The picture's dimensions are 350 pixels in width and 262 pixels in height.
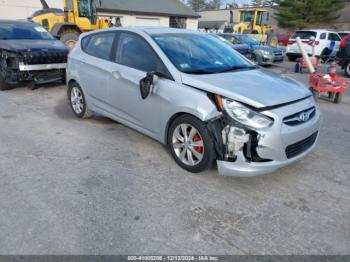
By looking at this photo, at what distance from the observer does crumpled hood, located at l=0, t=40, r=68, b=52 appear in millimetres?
7332

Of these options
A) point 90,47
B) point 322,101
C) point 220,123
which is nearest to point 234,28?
point 322,101

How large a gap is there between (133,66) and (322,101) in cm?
566

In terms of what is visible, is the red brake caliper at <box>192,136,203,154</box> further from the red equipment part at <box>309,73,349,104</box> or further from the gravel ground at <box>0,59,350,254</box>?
the red equipment part at <box>309,73,349,104</box>

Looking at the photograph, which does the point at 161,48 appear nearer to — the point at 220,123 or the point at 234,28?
the point at 220,123

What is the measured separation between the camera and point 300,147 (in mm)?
3328

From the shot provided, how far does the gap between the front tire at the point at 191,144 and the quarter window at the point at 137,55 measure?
705 millimetres

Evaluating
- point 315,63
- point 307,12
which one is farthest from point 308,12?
point 315,63

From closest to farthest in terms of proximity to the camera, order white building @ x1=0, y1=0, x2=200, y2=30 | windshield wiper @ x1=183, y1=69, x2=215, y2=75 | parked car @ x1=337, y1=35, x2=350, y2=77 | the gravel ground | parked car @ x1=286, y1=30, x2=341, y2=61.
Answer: the gravel ground, windshield wiper @ x1=183, y1=69, x2=215, y2=75, parked car @ x1=337, y1=35, x2=350, y2=77, parked car @ x1=286, y1=30, x2=341, y2=61, white building @ x1=0, y1=0, x2=200, y2=30

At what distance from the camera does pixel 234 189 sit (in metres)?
3.27

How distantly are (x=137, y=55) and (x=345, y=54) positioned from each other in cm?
1045

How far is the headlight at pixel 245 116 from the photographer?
9.78ft

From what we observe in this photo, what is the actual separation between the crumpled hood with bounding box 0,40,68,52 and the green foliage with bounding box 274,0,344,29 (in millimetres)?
41367

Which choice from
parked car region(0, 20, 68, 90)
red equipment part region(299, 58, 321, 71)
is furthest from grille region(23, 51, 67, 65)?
red equipment part region(299, 58, 321, 71)

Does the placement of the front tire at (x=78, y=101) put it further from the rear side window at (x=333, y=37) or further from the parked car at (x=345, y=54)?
the rear side window at (x=333, y=37)
